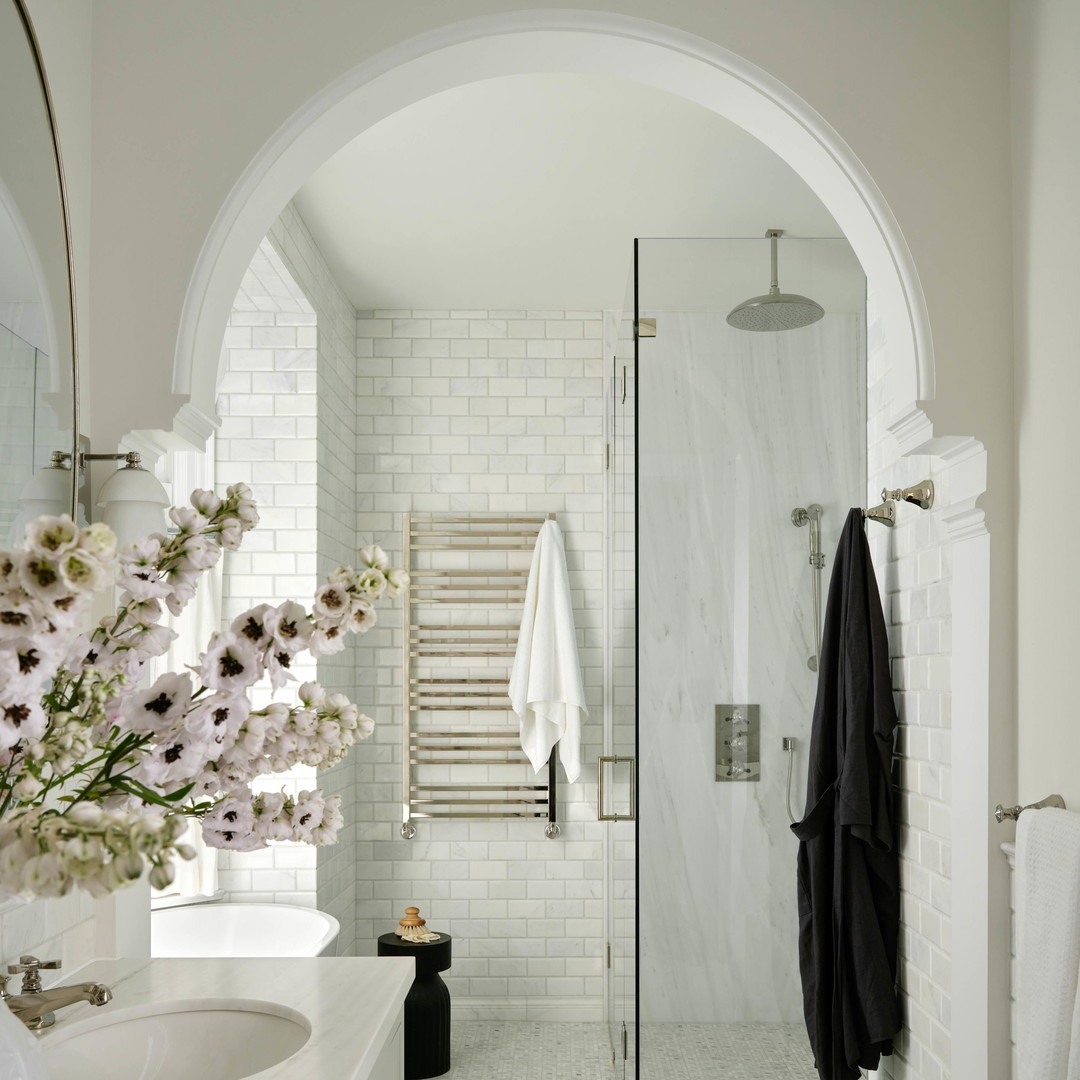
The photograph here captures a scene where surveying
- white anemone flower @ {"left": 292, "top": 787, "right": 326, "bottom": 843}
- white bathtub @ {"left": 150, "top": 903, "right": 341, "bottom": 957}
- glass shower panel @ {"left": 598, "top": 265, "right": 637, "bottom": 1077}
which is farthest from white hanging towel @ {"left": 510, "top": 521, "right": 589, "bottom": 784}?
white anemone flower @ {"left": 292, "top": 787, "right": 326, "bottom": 843}

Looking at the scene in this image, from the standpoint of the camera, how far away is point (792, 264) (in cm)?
269

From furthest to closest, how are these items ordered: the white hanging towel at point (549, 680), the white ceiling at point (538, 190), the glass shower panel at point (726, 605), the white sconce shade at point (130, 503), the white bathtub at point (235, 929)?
the white hanging towel at point (549, 680), the white bathtub at point (235, 929), the white ceiling at point (538, 190), the glass shower panel at point (726, 605), the white sconce shade at point (130, 503)

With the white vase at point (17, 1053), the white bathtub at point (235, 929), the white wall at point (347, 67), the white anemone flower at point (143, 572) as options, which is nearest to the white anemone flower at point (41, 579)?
the white anemone flower at point (143, 572)

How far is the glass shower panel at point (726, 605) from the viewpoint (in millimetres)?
2629

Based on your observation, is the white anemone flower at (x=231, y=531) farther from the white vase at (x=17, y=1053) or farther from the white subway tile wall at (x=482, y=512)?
the white subway tile wall at (x=482, y=512)

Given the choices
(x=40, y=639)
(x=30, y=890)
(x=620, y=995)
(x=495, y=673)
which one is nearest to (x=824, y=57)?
(x=40, y=639)

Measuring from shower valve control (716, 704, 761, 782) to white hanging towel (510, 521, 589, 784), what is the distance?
1699 millimetres

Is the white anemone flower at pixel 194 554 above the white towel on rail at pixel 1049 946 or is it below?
above

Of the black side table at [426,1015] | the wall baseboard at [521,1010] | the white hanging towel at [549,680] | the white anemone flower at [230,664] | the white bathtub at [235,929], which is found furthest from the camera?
the wall baseboard at [521,1010]

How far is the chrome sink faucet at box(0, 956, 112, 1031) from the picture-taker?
1325mm

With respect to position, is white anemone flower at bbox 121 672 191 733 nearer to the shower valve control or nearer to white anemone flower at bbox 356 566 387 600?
white anemone flower at bbox 356 566 387 600

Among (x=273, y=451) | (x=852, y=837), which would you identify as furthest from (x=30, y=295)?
(x=273, y=451)

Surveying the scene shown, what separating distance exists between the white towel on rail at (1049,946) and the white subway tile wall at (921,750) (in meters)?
0.43

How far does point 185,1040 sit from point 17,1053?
0.57m
